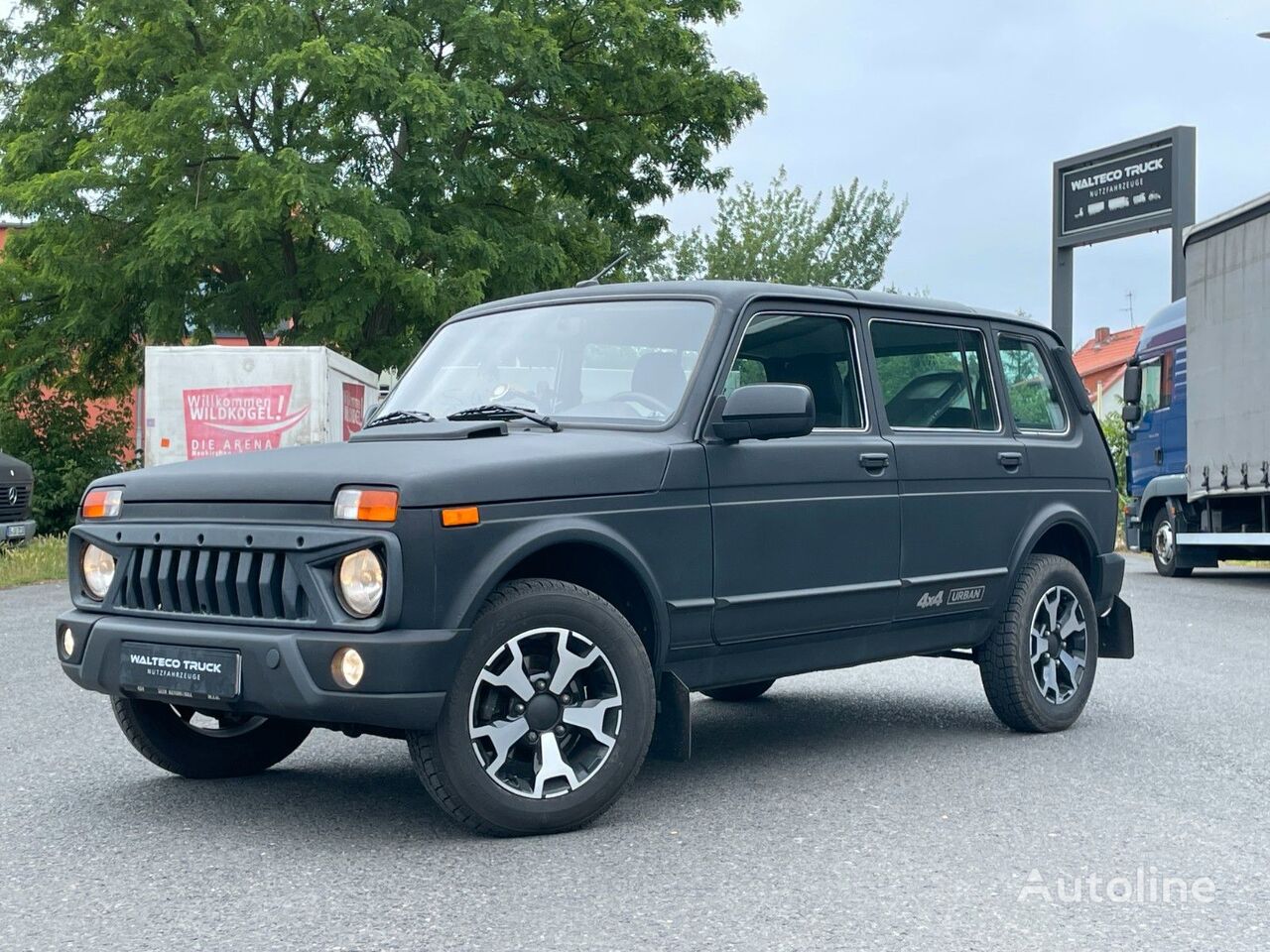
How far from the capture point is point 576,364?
6.31m

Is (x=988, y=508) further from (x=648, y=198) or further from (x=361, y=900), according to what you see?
(x=648, y=198)

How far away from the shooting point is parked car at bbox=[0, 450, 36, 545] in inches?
757

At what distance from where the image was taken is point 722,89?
102ft

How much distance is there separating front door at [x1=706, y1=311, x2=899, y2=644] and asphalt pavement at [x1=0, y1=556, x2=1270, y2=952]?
25.5 inches

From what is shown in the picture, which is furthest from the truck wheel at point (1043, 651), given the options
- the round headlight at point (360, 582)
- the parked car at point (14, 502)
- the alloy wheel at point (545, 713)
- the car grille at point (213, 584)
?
the parked car at point (14, 502)

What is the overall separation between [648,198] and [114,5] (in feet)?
32.7

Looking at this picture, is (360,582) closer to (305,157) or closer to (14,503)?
(14,503)

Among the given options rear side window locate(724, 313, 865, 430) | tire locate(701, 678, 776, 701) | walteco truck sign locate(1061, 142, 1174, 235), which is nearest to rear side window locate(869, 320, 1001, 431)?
rear side window locate(724, 313, 865, 430)

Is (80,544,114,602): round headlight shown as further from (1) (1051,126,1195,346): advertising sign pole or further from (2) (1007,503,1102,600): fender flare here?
(1) (1051,126,1195,346): advertising sign pole

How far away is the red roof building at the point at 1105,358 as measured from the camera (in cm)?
8619

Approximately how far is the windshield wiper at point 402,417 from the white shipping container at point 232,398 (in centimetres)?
1504

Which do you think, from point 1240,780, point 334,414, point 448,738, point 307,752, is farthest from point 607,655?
point 334,414

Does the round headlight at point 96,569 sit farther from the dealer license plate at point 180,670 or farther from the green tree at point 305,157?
the green tree at point 305,157

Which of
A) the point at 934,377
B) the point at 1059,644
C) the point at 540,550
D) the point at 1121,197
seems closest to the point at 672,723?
the point at 540,550
